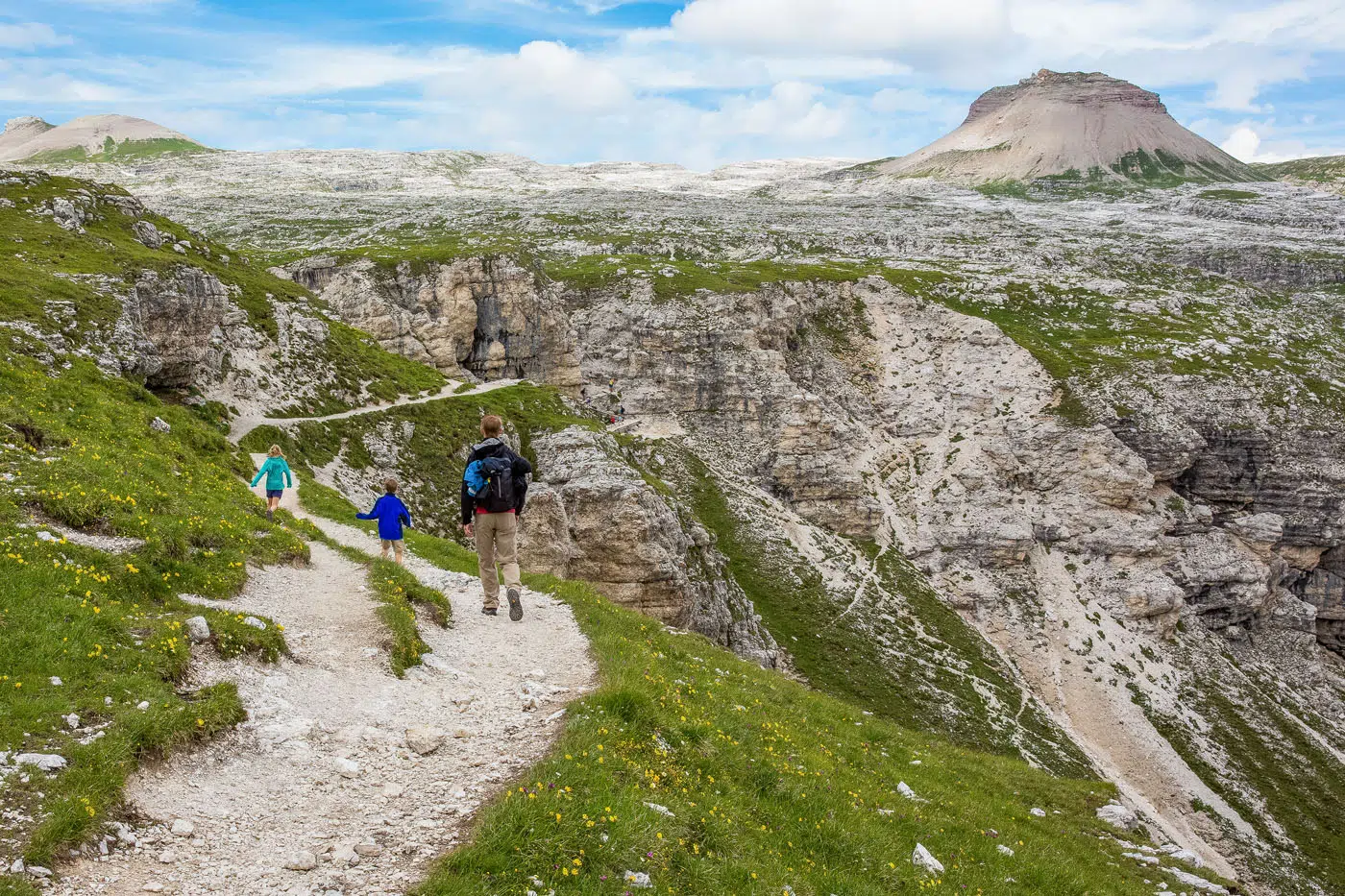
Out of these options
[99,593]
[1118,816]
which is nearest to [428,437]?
[99,593]

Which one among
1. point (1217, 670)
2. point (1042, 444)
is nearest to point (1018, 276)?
point (1042, 444)

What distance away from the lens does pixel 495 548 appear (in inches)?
781

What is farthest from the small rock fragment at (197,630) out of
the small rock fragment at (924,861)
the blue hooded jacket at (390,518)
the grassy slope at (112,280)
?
the grassy slope at (112,280)

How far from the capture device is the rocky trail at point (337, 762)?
808 cm

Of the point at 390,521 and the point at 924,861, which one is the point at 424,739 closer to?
the point at 924,861

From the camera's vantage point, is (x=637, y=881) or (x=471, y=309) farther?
(x=471, y=309)

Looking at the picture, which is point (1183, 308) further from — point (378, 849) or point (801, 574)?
point (378, 849)

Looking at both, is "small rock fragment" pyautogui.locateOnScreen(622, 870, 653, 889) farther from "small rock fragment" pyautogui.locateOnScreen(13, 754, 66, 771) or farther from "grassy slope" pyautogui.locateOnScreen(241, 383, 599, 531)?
"grassy slope" pyautogui.locateOnScreen(241, 383, 599, 531)

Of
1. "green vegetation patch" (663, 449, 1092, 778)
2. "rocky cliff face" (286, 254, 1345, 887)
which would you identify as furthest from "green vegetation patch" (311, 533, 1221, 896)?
"green vegetation patch" (663, 449, 1092, 778)

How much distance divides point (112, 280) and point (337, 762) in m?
45.5

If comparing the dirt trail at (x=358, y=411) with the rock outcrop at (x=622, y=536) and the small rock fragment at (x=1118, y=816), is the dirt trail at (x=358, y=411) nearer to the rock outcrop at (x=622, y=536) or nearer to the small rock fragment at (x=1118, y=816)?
the rock outcrop at (x=622, y=536)

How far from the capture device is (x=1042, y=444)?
110m

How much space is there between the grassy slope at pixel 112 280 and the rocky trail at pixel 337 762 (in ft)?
99.8

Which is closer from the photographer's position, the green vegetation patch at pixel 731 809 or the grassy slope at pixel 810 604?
the green vegetation patch at pixel 731 809
